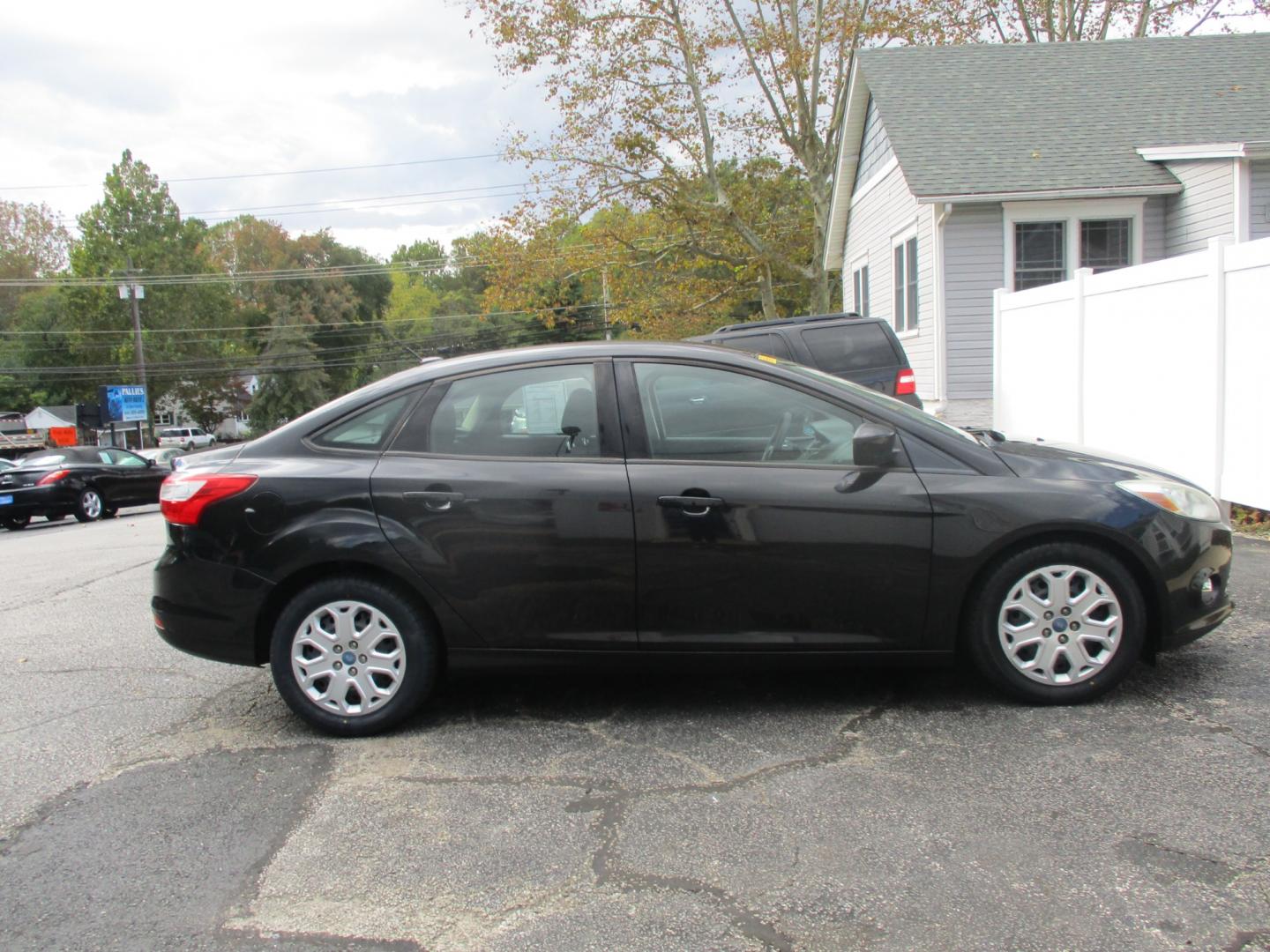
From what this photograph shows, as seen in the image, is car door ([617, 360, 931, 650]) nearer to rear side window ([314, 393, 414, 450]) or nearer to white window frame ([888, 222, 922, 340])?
rear side window ([314, 393, 414, 450])

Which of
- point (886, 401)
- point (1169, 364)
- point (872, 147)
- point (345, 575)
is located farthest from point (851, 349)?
point (872, 147)

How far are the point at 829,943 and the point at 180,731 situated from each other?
121 inches

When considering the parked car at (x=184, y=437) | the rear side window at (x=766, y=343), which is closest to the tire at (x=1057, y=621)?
the rear side window at (x=766, y=343)

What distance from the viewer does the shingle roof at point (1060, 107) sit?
14.5m

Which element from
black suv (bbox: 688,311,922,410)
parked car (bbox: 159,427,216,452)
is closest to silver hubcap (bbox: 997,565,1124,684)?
black suv (bbox: 688,311,922,410)

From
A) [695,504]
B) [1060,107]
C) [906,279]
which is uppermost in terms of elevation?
[1060,107]

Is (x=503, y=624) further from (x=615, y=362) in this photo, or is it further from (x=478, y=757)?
(x=615, y=362)

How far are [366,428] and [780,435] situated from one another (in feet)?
5.73

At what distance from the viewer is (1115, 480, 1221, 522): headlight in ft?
13.4

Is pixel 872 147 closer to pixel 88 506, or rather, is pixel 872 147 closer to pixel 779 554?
pixel 88 506

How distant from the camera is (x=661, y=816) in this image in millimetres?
3279

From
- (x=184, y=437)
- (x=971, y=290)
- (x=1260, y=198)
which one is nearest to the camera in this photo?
(x=1260, y=198)

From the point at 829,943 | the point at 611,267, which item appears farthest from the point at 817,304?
the point at 829,943

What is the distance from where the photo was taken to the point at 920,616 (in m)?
4.01
